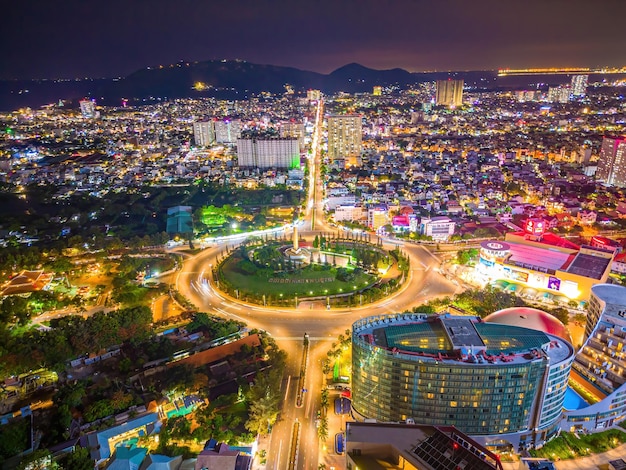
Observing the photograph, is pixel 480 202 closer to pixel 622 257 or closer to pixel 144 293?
pixel 622 257

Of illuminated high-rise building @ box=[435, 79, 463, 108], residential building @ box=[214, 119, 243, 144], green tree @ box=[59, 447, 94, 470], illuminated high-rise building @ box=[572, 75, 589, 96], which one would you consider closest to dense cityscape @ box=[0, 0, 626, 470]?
green tree @ box=[59, 447, 94, 470]

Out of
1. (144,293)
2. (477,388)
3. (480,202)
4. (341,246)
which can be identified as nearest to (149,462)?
(477,388)

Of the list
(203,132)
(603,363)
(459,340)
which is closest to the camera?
(459,340)

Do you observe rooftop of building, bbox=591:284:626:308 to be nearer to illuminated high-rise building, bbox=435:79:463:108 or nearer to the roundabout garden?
the roundabout garden

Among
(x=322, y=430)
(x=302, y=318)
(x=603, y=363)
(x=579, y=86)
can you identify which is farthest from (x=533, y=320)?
(x=579, y=86)

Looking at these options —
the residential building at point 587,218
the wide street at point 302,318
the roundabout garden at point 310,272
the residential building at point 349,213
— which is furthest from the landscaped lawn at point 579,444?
the residential building at point 587,218

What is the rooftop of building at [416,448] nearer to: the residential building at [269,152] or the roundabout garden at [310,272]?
the roundabout garden at [310,272]

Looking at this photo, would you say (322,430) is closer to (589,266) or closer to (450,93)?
(589,266)
